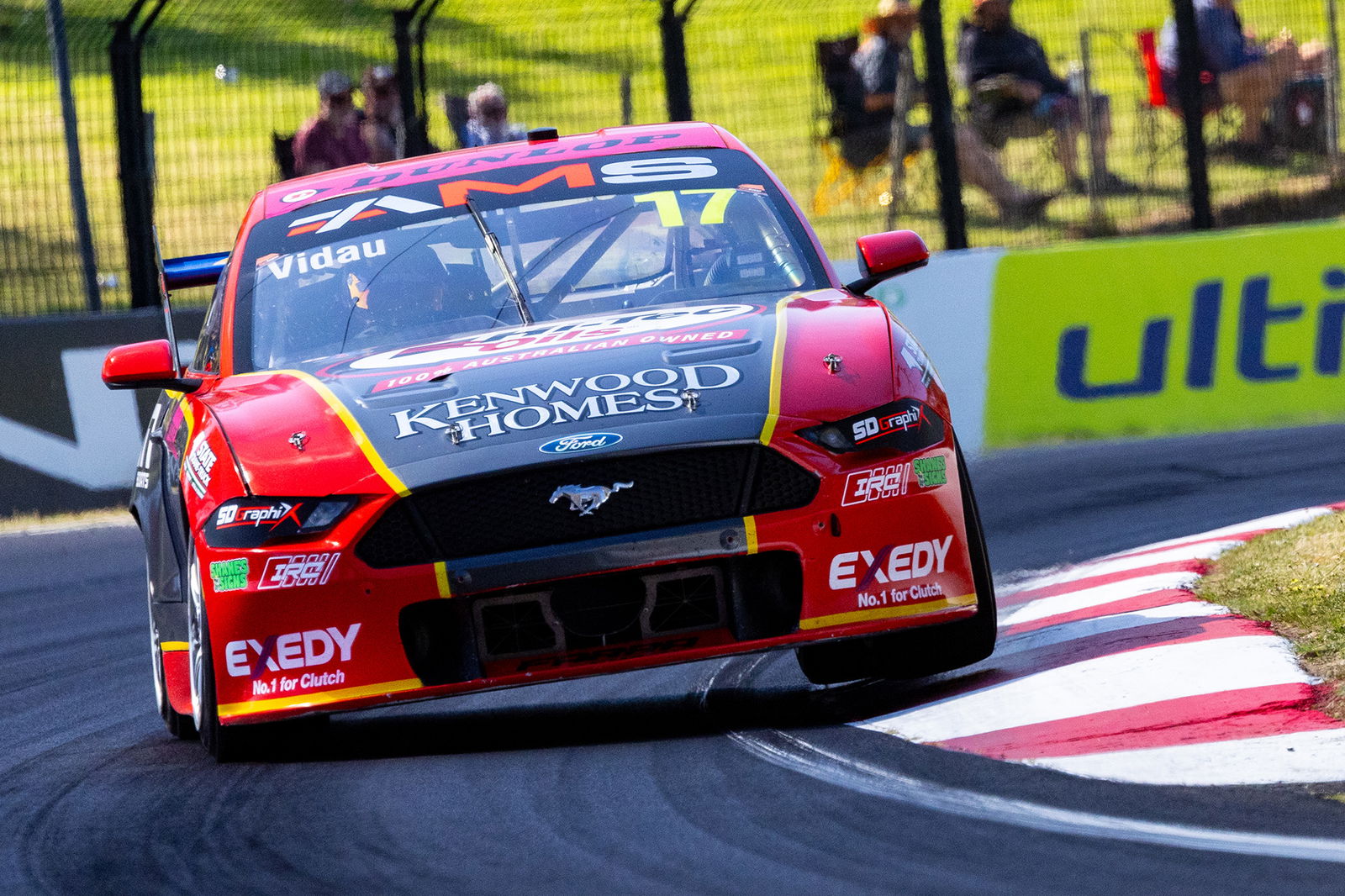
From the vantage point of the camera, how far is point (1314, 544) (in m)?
7.17

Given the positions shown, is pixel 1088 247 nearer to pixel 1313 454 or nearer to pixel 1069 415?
pixel 1069 415

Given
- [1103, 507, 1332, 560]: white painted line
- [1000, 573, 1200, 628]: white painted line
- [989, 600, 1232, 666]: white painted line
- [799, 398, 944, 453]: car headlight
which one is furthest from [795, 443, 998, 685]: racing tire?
[1103, 507, 1332, 560]: white painted line

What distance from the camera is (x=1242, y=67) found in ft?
45.3

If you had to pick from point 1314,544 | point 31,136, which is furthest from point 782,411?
point 31,136

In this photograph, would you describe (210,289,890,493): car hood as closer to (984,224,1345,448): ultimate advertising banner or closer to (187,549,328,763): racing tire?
(187,549,328,763): racing tire

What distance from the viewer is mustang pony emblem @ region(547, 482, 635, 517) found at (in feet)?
16.2

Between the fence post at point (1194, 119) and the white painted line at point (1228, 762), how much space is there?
9.64 metres

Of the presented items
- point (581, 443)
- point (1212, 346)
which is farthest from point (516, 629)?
point (1212, 346)

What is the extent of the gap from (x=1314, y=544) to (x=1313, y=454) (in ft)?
12.7

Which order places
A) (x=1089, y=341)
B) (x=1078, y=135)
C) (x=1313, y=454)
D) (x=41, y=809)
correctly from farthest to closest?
(x=1078, y=135) → (x=1089, y=341) → (x=1313, y=454) → (x=41, y=809)

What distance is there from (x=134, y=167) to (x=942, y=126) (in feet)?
16.3

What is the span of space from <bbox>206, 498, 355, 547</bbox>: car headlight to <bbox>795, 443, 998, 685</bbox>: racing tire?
1263 mm

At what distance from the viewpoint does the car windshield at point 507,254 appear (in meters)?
6.09


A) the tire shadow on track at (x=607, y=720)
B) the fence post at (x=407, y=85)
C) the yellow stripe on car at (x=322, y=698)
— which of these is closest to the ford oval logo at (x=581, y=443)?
the yellow stripe on car at (x=322, y=698)
